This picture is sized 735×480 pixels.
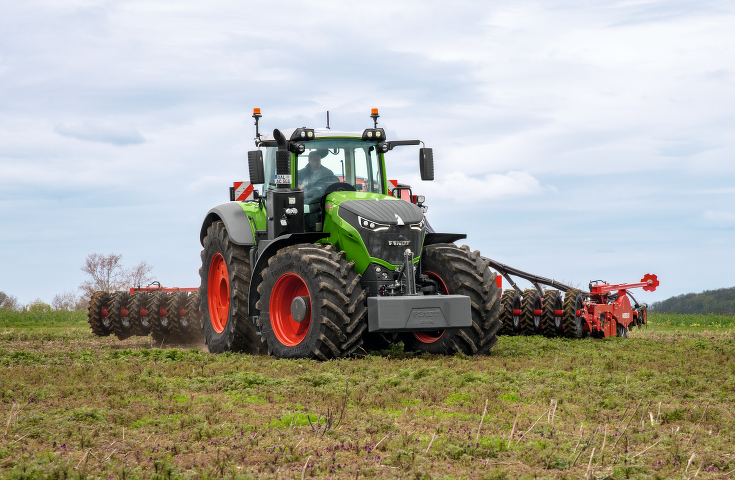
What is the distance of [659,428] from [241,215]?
7.67 metres

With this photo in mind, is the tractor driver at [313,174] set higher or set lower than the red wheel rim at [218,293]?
higher

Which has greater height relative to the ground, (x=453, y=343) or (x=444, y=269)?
(x=444, y=269)

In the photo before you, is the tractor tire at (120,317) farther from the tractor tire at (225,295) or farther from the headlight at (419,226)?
the headlight at (419,226)

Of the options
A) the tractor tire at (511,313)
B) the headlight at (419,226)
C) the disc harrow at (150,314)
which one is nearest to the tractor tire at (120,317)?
the disc harrow at (150,314)

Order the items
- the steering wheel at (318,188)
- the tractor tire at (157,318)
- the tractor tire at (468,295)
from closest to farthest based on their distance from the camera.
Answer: the tractor tire at (468,295) < the steering wheel at (318,188) < the tractor tire at (157,318)

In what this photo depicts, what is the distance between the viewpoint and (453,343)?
33.0ft

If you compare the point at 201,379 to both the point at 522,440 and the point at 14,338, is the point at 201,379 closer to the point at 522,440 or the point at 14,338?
the point at 522,440

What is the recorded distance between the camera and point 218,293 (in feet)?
42.1

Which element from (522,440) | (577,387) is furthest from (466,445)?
(577,387)

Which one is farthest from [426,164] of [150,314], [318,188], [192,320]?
[150,314]

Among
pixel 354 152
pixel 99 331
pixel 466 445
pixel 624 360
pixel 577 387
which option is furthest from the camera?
pixel 99 331

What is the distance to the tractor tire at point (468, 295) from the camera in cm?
1005

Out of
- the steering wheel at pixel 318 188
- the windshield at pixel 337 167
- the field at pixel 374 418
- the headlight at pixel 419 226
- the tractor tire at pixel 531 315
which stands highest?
the windshield at pixel 337 167

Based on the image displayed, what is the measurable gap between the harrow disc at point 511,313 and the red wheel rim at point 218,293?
5.66m
